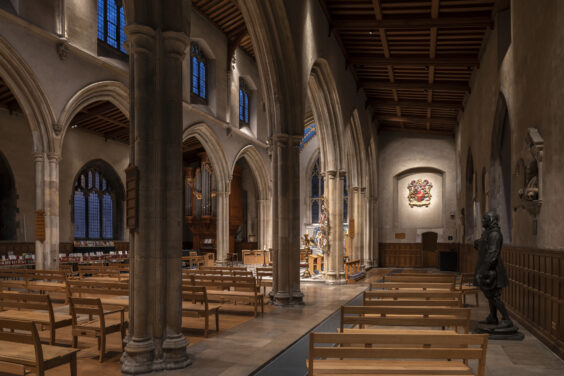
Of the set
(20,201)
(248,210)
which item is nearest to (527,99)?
(20,201)

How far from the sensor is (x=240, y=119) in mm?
23312

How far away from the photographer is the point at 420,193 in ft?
75.8

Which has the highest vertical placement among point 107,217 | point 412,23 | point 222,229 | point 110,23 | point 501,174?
point 110,23

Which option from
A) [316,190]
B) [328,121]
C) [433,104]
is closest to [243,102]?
[316,190]

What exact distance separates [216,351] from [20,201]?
48.4 ft

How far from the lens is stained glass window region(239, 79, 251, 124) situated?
2320cm

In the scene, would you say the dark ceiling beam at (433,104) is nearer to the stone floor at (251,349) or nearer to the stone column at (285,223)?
the stone column at (285,223)

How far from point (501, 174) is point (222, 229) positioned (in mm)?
12553

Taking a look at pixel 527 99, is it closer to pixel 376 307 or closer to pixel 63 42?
pixel 376 307

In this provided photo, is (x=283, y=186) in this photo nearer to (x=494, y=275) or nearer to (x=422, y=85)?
(x=494, y=275)

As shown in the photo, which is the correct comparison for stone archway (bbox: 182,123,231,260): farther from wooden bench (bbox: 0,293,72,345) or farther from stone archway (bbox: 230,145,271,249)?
wooden bench (bbox: 0,293,72,345)

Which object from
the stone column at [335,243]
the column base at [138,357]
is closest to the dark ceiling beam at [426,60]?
the stone column at [335,243]

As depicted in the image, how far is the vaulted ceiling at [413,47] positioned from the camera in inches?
476

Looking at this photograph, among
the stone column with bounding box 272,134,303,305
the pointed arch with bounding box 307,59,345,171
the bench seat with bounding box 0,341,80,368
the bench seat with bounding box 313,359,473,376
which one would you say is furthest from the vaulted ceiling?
the bench seat with bounding box 0,341,80,368
